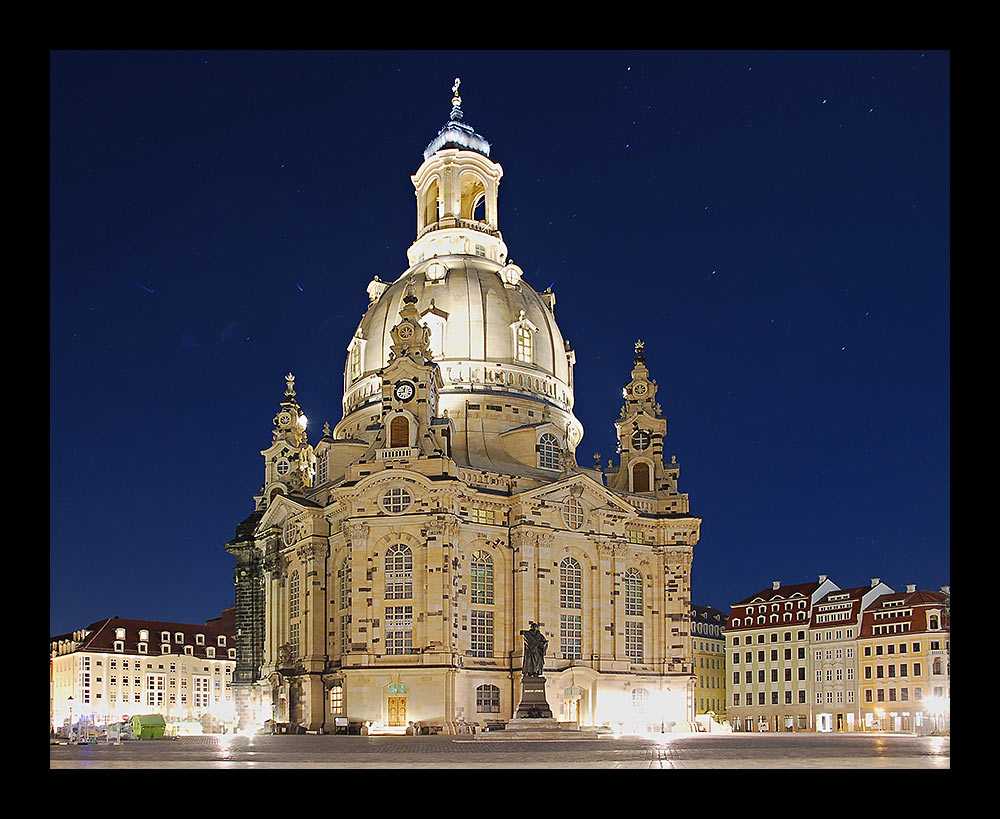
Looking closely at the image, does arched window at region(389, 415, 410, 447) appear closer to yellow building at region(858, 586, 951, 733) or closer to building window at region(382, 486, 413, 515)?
building window at region(382, 486, 413, 515)

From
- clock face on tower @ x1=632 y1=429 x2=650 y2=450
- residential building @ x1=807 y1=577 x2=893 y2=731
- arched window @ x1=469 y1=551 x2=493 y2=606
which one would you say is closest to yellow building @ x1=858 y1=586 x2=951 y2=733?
residential building @ x1=807 y1=577 x2=893 y2=731

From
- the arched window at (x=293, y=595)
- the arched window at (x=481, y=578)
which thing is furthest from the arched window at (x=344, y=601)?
the arched window at (x=481, y=578)

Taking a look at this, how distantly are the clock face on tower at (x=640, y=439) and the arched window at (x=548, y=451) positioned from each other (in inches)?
285

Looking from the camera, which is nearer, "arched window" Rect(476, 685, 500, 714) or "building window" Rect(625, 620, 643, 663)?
"arched window" Rect(476, 685, 500, 714)

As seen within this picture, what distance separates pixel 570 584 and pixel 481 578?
646 cm

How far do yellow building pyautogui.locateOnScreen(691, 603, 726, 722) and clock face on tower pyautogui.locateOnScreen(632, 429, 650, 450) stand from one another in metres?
36.0

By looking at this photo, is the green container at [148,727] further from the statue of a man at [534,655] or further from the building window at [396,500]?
the statue of a man at [534,655]

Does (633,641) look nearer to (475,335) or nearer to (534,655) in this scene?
(534,655)

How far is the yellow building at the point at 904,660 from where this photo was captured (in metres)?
95.3

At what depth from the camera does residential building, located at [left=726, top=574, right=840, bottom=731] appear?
10731 centimetres

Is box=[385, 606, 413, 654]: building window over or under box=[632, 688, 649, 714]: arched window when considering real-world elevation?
over

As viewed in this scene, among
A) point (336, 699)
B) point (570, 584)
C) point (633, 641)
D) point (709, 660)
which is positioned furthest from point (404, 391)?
point (709, 660)
